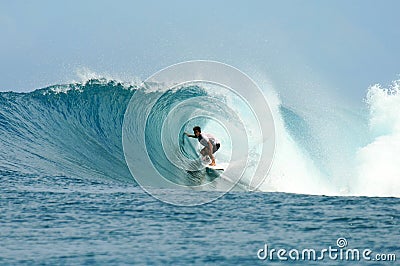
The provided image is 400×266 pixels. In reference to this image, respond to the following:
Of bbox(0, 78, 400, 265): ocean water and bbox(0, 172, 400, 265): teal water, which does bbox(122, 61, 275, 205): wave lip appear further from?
bbox(0, 172, 400, 265): teal water

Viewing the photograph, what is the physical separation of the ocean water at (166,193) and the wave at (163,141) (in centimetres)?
4

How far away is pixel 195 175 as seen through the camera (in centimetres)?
1255

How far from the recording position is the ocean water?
7227 millimetres

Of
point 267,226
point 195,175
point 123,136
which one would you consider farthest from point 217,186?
point 123,136

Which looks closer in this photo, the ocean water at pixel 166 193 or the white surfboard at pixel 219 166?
the ocean water at pixel 166 193

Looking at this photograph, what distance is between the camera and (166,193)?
1070cm

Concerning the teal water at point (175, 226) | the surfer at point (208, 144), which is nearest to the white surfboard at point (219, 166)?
the surfer at point (208, 144)

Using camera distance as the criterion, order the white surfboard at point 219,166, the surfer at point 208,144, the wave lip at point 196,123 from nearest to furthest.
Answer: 1. the wave lip at point 196,123
2. the white surfboard at point 219,166
3. the surfer at point 208,144

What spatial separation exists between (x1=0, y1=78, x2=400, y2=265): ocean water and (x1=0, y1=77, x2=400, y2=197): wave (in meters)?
0.04

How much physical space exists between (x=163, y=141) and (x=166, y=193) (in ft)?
14.4

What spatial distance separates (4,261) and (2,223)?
5.64 feet

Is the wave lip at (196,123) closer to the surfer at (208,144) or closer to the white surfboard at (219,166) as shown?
the white surfboard at (219,166)

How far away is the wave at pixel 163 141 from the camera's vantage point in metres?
13.7

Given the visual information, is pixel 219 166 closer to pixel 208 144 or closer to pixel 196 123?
pixel 208 144
